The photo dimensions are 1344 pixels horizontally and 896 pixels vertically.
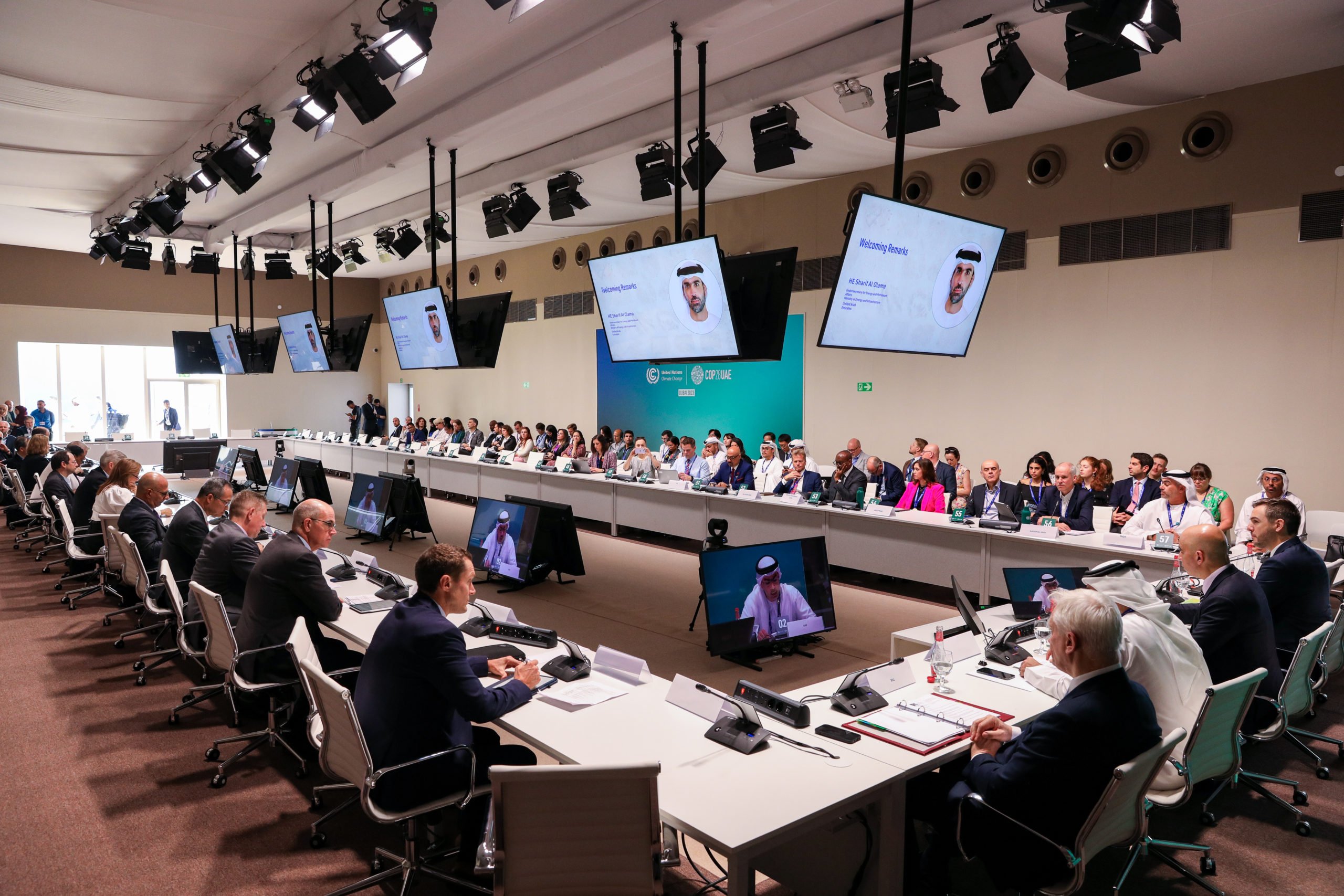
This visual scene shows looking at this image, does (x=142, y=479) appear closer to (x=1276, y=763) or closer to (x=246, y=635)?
(x=246, y=635)

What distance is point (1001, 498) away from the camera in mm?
7047

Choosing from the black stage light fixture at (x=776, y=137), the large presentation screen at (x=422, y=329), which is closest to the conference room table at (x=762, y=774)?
the black stage light fixture at (x=776, y=137)

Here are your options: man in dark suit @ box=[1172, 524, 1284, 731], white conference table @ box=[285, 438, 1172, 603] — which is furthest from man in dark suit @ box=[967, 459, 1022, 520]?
man in dark suit @ box=[1172, 524, 1284, 731]

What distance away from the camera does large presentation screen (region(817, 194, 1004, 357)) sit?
4.16 meters

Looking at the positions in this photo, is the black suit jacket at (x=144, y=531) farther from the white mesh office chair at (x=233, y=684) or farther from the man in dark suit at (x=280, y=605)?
the man in dark suit at (x=280, y=605)

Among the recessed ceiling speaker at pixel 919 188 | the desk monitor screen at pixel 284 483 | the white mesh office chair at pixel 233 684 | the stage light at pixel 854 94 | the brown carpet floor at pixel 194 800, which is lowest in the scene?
the brown carpet floor at pixel 194 800

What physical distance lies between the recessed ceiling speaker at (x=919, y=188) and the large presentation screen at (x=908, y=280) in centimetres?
513

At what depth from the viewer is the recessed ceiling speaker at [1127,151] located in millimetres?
7891

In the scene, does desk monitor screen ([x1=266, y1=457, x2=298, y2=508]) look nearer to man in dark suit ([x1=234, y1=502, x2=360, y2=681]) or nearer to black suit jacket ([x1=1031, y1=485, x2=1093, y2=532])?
man in dark suit ([x1=234, y1=502, x2=360, y2=681])

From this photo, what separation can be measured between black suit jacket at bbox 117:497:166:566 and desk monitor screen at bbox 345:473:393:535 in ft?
9.82

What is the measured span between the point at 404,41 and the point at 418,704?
374cm

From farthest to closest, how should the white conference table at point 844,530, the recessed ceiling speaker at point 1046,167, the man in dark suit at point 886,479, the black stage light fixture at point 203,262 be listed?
the black stage light fixture at point 203,262
the recessed ceiling speaker at point 1046,167
the man in dark suit at point 886,479
the white conference table at point 844,530

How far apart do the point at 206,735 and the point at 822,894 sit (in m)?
3.37

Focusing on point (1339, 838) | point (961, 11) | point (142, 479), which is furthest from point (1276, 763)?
point (142, 479)
